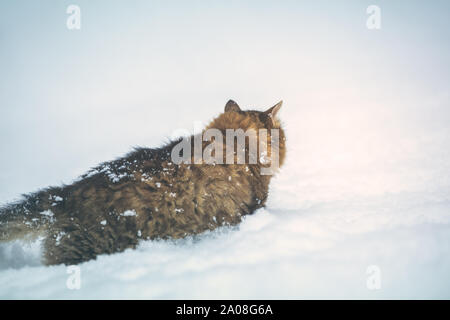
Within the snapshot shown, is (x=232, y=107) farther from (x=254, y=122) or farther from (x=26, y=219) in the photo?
(x=26, y=219)

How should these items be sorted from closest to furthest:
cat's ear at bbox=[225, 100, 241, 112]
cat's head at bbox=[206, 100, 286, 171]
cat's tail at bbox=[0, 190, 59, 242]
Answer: cat's tail at bbox=[0, 190, 59, 242] < cat's head at bbox=[206, 100, 286, 171] < cat's ear at bbox=[225, 100, 241, 112]

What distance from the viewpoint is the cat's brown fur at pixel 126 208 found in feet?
6.93

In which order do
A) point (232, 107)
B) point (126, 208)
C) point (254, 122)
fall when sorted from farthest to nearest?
point (232, 107), point (254, 122), point (126, 208)

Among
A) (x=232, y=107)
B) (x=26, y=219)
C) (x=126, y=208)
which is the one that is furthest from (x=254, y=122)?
(x=26, y=219)

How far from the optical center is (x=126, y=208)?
214 cm

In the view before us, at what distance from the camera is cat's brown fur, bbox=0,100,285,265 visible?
211 centimetres

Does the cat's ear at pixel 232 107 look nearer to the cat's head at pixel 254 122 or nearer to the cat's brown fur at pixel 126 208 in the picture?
the cat's head at pixel 254 122

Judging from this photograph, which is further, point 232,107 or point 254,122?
point 232,107

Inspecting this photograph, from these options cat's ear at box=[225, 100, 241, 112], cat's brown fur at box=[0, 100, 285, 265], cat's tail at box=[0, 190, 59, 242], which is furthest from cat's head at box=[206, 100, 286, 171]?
cat's tail at box=[0, 190, 59, 242]

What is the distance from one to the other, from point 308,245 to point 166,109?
1016 cm

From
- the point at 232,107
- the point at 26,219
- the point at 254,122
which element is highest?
the point at 232,107

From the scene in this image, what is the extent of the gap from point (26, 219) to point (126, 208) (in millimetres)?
939

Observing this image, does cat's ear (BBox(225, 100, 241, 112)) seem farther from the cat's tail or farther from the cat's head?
the cat's tail

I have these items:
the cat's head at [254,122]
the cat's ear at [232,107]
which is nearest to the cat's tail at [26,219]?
the cat's head at [254,122]
